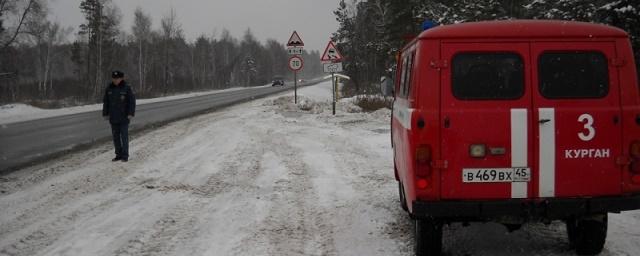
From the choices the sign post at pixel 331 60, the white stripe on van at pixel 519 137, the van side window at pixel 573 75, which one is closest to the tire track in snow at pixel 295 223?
the white stripe on van at pixel 519 137

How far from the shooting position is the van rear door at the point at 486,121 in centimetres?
426

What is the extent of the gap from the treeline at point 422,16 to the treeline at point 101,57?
20545 millimetres

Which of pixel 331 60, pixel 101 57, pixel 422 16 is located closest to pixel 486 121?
pixel 331 60

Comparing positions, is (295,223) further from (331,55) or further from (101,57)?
(101,57)

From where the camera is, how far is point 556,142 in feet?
14.0

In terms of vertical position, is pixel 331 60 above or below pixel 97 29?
below

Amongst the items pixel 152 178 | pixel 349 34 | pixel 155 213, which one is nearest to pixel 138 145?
pixel 152 178

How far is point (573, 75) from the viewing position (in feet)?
14.1

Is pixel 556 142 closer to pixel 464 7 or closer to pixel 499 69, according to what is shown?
pixel 499 69

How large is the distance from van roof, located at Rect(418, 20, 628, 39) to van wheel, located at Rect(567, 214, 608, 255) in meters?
1.53

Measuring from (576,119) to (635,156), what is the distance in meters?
0.58

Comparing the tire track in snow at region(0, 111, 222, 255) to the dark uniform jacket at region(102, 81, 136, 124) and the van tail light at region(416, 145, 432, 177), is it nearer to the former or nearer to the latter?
the dark uniform jacket at region(102, 81, 136, 124)

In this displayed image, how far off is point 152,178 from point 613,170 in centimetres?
674

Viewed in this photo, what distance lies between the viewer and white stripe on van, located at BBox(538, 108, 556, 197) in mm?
4246
